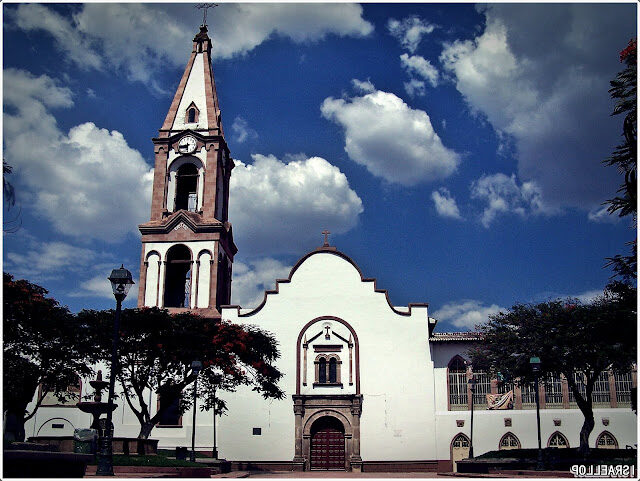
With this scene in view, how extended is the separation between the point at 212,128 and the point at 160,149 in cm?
356

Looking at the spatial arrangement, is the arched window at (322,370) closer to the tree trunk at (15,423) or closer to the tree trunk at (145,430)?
the tree trunk at (145,430)

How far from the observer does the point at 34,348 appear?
1183 inches

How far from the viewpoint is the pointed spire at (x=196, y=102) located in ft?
138

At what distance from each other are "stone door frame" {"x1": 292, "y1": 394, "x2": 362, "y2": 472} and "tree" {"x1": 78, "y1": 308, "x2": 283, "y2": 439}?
396cm

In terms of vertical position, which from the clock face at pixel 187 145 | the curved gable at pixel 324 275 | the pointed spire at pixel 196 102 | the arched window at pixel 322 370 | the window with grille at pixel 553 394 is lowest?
the window with grille at pixel 553 394

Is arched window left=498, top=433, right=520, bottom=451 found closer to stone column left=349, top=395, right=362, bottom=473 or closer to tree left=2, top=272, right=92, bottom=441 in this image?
stone column left=349, top=395, right=362, bottom=473

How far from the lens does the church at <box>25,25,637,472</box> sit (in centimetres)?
3538

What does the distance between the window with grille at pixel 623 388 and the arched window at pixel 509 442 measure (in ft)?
19.9

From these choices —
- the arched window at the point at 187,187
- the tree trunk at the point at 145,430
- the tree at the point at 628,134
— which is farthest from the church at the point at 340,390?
the tree at the point at 628,134


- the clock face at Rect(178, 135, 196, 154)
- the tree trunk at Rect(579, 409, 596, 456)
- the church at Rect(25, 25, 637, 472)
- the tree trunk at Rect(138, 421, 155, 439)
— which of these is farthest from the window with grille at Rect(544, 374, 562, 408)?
the clock face at Rect(178, 135, 196, 154)

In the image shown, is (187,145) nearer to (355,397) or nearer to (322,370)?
(322,370)

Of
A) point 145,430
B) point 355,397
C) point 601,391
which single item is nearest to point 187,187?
point 355,397

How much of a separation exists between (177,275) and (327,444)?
13.9 meters

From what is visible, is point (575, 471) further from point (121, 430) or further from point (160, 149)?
point (160, 149)
